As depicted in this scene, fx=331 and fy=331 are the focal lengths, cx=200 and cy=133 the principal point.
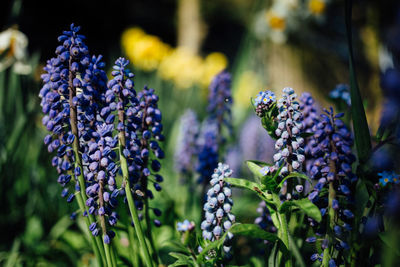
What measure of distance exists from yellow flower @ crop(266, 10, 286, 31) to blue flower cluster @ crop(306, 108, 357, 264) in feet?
14.5

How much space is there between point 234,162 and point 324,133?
6.86 ft

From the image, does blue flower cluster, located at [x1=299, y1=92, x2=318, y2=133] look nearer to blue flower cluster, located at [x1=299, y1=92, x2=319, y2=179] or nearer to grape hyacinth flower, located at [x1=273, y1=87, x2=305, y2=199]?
blue flower cluster, located at [x1=299, y1=92, x2=319, y2=179]

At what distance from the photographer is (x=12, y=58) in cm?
297

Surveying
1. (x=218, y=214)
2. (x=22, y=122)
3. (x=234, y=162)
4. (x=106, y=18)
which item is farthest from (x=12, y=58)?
(x=106, y=18)

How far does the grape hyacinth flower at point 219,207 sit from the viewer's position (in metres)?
1.39

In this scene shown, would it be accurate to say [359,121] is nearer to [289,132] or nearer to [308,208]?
[289,132]

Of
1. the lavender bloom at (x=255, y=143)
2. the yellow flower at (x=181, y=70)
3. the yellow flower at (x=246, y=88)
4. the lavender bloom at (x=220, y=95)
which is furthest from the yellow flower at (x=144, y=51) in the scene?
the lavender bloom at (x=220, y=95)

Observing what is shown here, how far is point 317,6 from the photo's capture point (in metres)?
5.24

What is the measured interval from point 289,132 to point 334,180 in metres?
0.29

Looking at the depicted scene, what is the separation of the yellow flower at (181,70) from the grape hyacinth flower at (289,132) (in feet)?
14.9

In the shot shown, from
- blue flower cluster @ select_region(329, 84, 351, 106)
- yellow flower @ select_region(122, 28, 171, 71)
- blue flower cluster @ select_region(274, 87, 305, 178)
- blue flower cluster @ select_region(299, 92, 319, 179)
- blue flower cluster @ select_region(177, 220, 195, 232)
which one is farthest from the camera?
yellow flower @ select_region(122, 28, 171, 71)

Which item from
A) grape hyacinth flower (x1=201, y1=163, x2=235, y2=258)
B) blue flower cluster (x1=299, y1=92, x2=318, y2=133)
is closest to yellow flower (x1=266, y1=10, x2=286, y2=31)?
blue flower cluster (x1=299, y1=92, x2=318, y2=133)

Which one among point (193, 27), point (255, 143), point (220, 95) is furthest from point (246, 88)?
point (220, 95)

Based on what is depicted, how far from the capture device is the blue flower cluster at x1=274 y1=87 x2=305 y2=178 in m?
1.33
